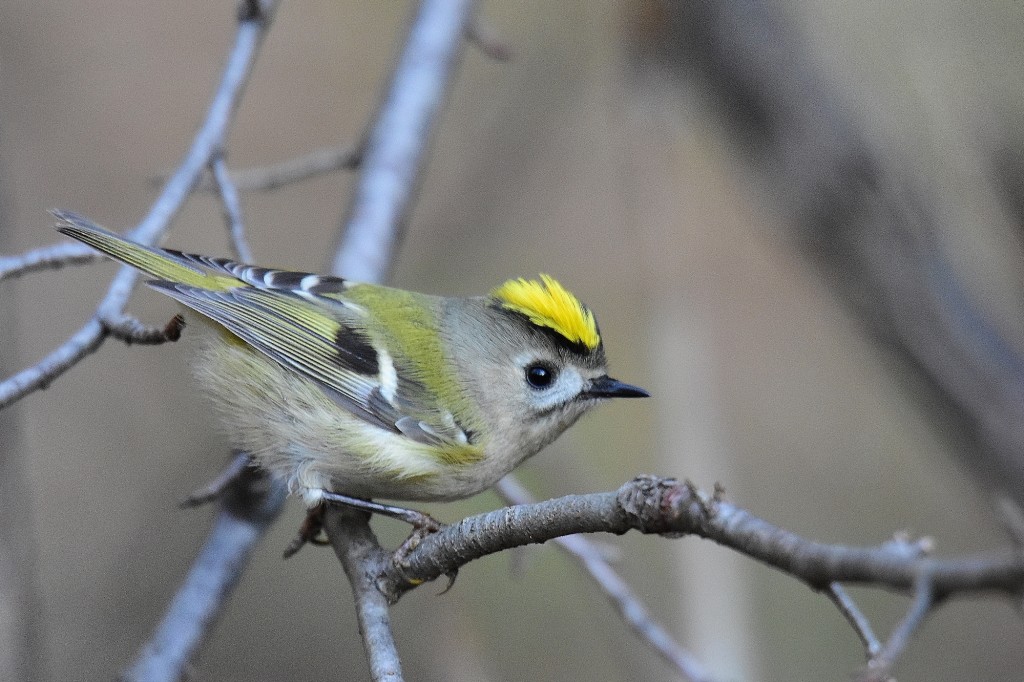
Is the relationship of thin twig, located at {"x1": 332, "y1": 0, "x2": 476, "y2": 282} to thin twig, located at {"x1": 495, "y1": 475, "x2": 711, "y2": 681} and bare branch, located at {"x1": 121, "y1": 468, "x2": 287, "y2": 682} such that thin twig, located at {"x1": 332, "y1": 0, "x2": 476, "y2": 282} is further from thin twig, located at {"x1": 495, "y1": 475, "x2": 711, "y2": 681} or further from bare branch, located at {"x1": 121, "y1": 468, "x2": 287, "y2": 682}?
thin twig, located at {"x1": 495, "y1": 475, "x2": 711, "y2": 681}

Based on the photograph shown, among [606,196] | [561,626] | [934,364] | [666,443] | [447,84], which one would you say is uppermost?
[606,196]

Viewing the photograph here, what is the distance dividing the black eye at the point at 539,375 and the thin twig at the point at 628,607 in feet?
0.87

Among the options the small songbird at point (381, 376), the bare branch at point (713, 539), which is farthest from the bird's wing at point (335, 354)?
the bare branch at point (713, 539)

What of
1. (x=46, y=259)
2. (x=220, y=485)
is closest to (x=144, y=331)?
(x=46, y=259)

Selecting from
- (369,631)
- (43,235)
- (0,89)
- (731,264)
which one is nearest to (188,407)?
(43,235)

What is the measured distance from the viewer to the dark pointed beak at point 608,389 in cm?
220

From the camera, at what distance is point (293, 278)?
228 centimetres

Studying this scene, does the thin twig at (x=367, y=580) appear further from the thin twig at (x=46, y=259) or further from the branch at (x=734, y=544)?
the thin twig at (x=46, y=259)

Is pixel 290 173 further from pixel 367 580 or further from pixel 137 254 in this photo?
pixel 367 580

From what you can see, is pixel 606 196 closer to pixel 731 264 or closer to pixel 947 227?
pixel 731 264

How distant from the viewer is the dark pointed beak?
2199 mm

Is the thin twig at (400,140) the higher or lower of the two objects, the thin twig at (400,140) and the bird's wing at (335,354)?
the higher

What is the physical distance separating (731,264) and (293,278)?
2.22 metres

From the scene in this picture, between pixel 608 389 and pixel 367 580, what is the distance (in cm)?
80
